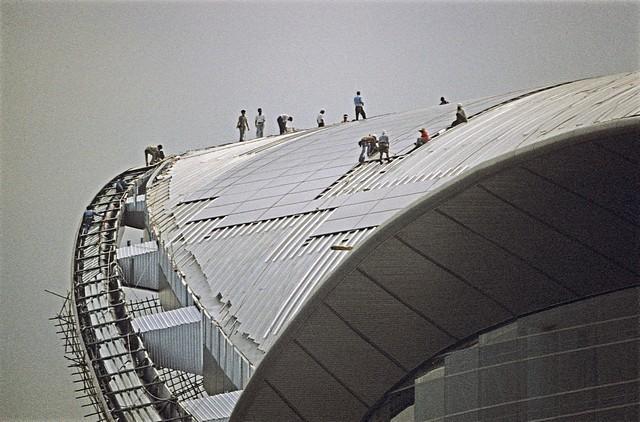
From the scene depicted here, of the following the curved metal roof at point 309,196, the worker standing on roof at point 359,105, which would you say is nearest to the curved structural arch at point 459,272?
the curved metal roof at point 309,196

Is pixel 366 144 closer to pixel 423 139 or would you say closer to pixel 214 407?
pixel 423 139

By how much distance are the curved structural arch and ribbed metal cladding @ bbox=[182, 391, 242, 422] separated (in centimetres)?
646

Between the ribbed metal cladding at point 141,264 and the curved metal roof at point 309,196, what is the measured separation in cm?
64

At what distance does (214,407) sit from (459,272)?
951 cm

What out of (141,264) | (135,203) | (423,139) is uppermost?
(423,139)

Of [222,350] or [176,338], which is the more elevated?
[222,350]

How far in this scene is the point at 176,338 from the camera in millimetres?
32375

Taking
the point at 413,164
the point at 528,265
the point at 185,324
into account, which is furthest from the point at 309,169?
the point at 528,265

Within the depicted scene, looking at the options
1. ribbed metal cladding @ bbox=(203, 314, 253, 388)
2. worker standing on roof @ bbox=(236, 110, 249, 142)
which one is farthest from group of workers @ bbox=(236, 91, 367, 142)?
ribbed metal cladding @ bbox=(203, 314, 253, 388)

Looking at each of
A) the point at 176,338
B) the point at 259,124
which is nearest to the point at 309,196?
the point at 176,338

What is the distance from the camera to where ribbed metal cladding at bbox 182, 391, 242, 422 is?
1105 inches

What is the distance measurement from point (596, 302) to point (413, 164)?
1311 centimetres

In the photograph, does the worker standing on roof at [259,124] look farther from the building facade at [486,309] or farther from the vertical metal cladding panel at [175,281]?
the building facade at [486,309]

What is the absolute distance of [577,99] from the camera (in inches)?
1280
